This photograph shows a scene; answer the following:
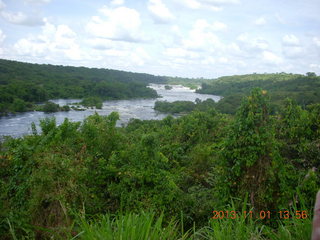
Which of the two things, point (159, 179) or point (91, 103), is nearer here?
point (159, 179)

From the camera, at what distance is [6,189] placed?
4680 millimetres

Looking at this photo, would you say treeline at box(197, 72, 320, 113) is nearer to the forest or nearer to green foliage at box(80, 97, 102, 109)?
the forest

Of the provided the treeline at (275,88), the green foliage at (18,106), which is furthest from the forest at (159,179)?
the green foliage at (18,106)

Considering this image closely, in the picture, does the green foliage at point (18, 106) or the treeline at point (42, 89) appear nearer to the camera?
the green foliage at point (18, 106)

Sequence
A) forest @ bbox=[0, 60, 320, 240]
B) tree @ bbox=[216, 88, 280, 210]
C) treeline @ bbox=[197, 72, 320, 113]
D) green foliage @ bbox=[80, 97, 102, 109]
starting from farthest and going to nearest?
1. green foliage @ bbox=[80, 97, 102, 109]
2. treeline @ bbox=[197, 72, 320, 113]
3. tree @ bbox=[216, 88, 280, 210]
4. forest @ bbox=[0, 60, 320, 240]

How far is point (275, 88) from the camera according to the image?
53844 millimetres

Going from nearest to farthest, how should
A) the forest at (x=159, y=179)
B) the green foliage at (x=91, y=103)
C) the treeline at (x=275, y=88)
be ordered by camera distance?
the forest at (x=159, y=179), the treeline at (x=275, y=88), the green foliage at (x=91, y=103)

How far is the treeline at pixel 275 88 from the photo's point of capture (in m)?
33.7

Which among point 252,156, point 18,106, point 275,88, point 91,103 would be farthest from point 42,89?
point 252,156

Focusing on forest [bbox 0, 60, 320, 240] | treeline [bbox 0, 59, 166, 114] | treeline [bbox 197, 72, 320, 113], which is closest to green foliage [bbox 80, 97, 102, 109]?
treeline [bbox 0, 59, 166, 114]

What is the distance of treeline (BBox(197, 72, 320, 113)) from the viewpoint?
3373 cm

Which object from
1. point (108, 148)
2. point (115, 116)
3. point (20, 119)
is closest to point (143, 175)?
point (108, 148)

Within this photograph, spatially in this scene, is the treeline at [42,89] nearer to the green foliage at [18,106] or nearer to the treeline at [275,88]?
the green foliage at [18,106]

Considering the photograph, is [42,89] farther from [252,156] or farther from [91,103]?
[252,156]
